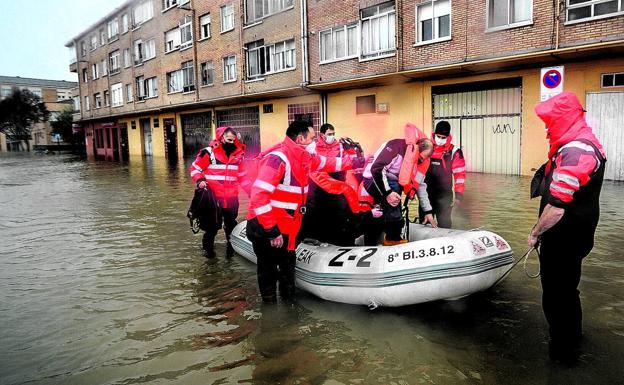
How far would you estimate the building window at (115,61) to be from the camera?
126 feet

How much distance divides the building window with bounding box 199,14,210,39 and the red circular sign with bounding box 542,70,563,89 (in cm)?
2117

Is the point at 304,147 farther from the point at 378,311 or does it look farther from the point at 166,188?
the point at 166,188

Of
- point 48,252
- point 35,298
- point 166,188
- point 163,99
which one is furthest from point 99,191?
point 163,99

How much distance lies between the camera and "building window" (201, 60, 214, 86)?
26.1 m

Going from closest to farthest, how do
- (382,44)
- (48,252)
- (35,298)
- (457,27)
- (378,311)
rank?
(378,311), (35,298), (48,252), (457,27), (382,44)

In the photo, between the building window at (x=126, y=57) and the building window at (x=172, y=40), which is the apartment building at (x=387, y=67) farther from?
the building window at (x=126, y=57)

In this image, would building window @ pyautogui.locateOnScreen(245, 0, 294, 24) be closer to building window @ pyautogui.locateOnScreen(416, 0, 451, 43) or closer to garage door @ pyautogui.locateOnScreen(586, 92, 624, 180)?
building window @ pyautogui.locateOnScreen(416, 0, 451, 43)

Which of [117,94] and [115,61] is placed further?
[115,61]

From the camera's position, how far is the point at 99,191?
1475 centimetres

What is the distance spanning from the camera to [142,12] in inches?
1341

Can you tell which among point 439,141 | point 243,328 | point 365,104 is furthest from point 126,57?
point 243,328

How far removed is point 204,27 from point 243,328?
1006 inches

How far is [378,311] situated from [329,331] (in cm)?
62

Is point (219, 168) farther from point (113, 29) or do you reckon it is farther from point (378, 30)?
point (113, 29)
